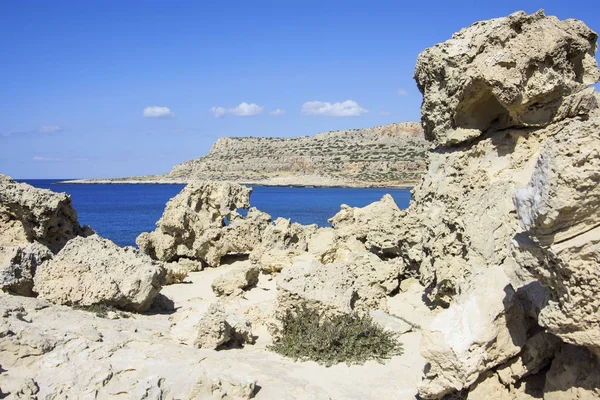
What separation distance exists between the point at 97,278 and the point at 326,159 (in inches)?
3433

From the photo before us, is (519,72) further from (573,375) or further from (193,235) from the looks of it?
(193,235)

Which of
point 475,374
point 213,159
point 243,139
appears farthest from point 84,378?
point 243,139

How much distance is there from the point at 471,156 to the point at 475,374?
3985mm

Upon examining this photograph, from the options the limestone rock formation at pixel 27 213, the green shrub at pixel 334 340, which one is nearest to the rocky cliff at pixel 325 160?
the limestone rock formation at pixel 27 213

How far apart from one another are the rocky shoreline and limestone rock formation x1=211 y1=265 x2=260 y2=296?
3 cm

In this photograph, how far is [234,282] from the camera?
1066 cm

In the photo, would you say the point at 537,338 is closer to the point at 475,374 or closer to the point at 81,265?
the point at 475,374

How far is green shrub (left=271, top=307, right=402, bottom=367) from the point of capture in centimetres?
677

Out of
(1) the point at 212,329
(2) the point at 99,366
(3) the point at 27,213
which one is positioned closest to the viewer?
(2) the point at 99,366

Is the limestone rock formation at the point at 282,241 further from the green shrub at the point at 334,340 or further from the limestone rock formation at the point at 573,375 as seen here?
the limestone rock formation at the point at 573,375

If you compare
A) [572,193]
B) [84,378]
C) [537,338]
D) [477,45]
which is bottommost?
[84,378]

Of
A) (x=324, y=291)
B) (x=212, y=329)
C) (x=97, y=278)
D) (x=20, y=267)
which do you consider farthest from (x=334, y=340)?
(x=20, y=267)

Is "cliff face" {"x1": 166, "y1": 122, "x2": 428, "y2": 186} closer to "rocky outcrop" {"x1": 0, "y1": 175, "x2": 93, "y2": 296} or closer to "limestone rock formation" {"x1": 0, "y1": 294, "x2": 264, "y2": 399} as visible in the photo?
"rocky outcrop" {"x1": 0, "y1": 175, "x2": 93, "y2": 296}

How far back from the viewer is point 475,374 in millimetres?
4883
